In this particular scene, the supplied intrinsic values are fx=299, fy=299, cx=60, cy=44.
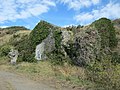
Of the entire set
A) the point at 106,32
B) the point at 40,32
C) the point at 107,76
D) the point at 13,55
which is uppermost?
the point at 40,32

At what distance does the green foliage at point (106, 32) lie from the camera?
26703 millimetres

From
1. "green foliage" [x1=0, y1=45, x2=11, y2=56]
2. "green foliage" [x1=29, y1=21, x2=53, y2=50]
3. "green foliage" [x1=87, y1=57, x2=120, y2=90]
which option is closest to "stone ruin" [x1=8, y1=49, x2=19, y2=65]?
"green foliage" [x1=0, y1=45, x2=11, y2=56]

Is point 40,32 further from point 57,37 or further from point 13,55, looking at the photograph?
point 13,55

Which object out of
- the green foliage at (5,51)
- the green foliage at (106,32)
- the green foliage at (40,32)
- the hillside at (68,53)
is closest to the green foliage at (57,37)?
the hillside at (68,53)

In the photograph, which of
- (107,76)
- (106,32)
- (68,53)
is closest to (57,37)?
(68,53)

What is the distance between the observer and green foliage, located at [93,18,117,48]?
26703mm

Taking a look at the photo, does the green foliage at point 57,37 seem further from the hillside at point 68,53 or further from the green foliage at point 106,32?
the green foliage at point 106,32

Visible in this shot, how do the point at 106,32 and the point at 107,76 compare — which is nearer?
the point at 107,76

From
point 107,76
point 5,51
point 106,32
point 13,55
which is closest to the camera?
point 107,76

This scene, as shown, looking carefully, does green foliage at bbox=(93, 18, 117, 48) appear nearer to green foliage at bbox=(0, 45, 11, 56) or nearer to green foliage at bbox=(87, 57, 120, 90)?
green foliage at bbox=(87, 57, 120, 90)

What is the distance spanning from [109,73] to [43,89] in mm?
3782

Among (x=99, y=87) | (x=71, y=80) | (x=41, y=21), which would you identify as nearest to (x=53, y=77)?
(x=71, y=80)

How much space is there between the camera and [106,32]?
2733cm

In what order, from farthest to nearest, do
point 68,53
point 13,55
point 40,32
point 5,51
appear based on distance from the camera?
1. point 5,51
2. point 13,55
3. point 40,32
4. point 68,53
